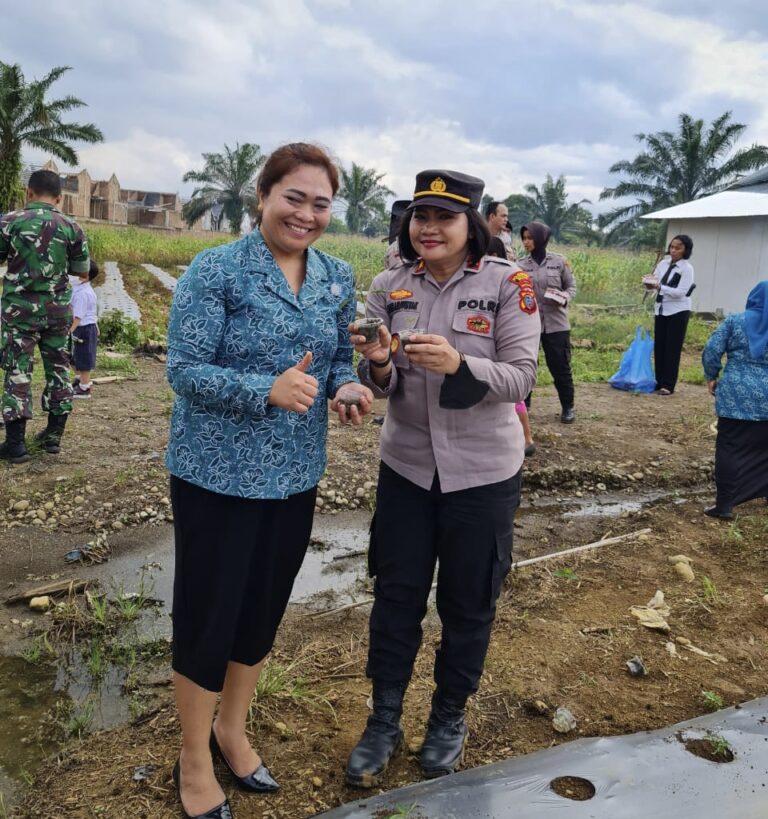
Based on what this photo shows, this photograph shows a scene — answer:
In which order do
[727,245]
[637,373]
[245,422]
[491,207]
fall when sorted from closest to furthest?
1. [245,422]
2. [491,207]
3. [637,373]
4. [727,245]

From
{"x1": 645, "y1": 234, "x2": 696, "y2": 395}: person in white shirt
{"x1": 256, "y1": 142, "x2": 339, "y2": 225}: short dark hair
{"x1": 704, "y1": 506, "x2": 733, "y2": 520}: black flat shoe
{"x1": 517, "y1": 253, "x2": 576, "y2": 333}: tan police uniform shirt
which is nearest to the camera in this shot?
{"x1": 256, "y1": 142, "x2": 339, "y2": 225}: short dark hair

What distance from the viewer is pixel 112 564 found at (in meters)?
3.89

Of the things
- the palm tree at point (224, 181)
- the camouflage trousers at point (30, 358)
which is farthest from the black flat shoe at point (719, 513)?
the palm tree at point (224, 181)

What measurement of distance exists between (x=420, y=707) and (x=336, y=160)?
1926 millimetres

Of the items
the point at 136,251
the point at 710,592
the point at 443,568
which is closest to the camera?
the point at 443,568

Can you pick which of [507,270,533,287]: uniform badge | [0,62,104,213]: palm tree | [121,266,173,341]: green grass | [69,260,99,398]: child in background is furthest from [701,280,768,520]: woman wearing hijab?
[0,62,104,213]: palm tree

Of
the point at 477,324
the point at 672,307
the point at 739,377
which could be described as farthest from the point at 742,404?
the point at 672,307

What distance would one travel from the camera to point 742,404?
463cm

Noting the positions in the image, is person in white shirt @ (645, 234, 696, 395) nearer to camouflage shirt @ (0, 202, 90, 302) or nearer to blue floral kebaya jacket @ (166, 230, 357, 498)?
camouflage shirt @ (0, 202, 90, 302)

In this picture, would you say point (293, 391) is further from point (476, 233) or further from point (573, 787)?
point (573, 787)

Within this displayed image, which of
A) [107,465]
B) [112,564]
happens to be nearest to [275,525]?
[112,564]

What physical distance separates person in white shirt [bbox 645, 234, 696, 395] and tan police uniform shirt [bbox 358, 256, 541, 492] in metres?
6.41

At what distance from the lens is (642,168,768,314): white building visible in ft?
52.2

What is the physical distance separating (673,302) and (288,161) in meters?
7.15
